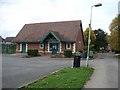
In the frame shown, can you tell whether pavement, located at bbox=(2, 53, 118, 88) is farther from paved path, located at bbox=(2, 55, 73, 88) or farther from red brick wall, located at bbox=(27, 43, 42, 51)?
red brick wall, located at bbox=(27, 43, 42, 51)

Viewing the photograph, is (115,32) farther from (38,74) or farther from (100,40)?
(100,40)

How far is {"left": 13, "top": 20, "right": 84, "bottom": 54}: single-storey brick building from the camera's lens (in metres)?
48.2

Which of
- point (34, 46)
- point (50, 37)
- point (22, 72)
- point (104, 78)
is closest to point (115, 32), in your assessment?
point (50, 37)

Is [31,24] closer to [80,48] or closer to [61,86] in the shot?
[80,48]

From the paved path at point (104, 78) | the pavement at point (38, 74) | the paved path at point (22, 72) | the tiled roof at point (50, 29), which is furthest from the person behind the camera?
the tiled roof at point (50, 29)

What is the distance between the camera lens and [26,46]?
52.8 m

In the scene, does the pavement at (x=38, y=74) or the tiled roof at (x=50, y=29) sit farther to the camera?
the tiled roof at (x=50, y=29)

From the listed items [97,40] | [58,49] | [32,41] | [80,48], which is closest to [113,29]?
[80,48]

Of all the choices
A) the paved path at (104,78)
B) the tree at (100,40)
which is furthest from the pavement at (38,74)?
the tree at (100,40)

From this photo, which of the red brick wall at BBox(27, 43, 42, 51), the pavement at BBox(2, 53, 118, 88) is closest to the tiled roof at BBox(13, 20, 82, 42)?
the red brick wall at BBox(27, 43, 42, 51)

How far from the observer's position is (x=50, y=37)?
161 ft

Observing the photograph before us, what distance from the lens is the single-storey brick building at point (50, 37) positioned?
4819cm

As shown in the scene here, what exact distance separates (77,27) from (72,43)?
12.7 feet

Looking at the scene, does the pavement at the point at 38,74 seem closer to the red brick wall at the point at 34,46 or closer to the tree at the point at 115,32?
the red brick wall at the point at 34,46
